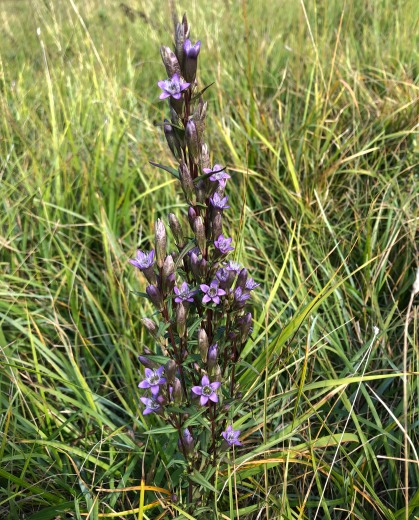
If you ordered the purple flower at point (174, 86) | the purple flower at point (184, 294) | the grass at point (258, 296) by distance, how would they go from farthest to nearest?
1. the grass at point (258, 296)
2. the purple flower at point (184, 294)
3. the purple flower at point (174, 86)

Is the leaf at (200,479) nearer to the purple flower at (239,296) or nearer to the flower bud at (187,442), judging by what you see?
the flower bud at (187,442)

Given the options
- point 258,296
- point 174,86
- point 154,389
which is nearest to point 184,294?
point 154,389

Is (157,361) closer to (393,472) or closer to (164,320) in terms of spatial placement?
(164,320)

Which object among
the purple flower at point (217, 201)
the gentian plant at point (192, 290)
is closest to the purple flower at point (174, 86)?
the gentian plant at point (192, 290)

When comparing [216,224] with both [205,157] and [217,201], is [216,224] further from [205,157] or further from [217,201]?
[205,157]

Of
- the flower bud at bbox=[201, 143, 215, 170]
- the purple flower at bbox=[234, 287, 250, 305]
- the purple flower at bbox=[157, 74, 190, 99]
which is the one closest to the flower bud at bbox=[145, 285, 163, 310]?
the purple flower at bbox=[234, 287, 250, 305]

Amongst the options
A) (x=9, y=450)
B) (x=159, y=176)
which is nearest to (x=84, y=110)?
(x=159, y=176)
